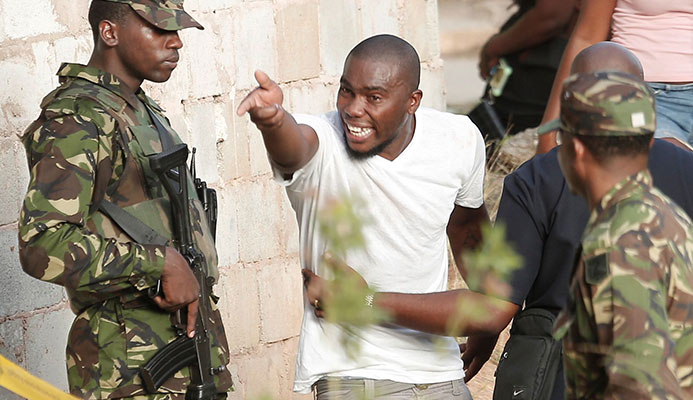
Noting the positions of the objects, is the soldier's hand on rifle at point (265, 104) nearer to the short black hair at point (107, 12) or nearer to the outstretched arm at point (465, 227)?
the short black hair at point (107, 12)

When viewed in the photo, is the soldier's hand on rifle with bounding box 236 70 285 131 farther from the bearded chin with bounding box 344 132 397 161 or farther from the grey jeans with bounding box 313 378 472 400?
the grey jeans with bounding box 313 378 472 400

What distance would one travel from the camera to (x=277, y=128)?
3072 mm

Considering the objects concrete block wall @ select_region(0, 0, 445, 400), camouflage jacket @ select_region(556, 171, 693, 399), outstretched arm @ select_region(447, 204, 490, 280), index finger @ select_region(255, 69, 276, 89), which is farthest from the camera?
concrete block wall @ select_region(0, 0, 445, 400)

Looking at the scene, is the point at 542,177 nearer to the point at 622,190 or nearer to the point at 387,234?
the point at 387,234

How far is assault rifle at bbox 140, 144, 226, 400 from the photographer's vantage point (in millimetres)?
3350

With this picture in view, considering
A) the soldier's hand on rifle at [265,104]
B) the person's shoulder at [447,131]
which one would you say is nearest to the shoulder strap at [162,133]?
the soldier's hand on rifle at [265,104]

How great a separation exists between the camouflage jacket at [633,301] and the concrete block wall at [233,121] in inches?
98.0

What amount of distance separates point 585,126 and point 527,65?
18.8 feet

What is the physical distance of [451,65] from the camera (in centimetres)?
1365

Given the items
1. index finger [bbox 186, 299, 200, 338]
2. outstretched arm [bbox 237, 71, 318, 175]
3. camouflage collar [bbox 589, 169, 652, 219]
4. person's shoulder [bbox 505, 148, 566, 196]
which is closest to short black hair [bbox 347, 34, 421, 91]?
outstretched arm [bbox 237, 71, 318, 175]

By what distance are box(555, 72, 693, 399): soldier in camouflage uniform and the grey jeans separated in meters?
1.01

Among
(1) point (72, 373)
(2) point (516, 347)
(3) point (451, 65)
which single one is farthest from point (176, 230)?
(3) point (451, 65)

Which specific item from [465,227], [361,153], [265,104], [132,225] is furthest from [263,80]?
[465,227]

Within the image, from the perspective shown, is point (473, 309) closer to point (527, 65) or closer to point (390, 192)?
point (390, 192)
